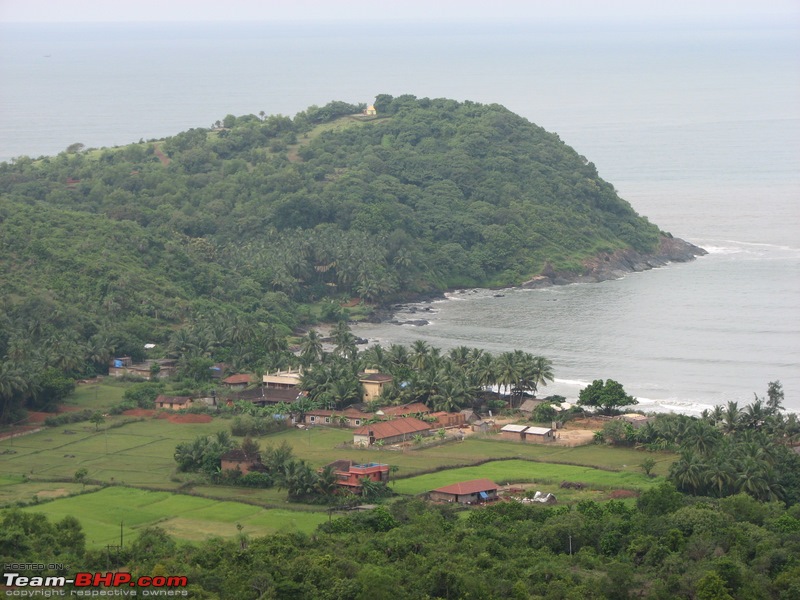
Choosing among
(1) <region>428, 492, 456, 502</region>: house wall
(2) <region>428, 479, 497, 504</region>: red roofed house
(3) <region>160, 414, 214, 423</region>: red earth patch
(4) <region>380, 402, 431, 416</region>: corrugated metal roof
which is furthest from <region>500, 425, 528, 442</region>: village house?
(3) <region>160, 414, 214, 423</region>: red earth patch

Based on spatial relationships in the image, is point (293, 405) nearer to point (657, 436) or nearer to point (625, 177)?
point (657, 436)

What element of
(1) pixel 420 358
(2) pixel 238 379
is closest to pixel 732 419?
(1) pixel 420 358

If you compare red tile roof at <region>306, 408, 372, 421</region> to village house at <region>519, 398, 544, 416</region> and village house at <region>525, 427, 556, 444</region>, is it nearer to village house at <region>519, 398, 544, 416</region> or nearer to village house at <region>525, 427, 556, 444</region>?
village house at <region>519, 398, 544, 416</region>

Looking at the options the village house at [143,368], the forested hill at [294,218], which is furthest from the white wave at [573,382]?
the forested hill at [294,218]

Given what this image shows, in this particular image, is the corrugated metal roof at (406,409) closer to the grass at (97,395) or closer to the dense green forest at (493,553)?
the grass at (97,395)

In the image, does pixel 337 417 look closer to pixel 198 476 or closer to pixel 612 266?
pixel 198 476

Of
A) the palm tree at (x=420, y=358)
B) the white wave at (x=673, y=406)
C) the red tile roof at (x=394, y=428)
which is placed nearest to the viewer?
the red tile roof at (x=394, y=428)

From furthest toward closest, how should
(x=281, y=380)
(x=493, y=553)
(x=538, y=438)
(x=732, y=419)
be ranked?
1. (x=281, y=380)
2. (x=538, y=438)
3. (x=732, y=419)
4. (x=493, y=553)
